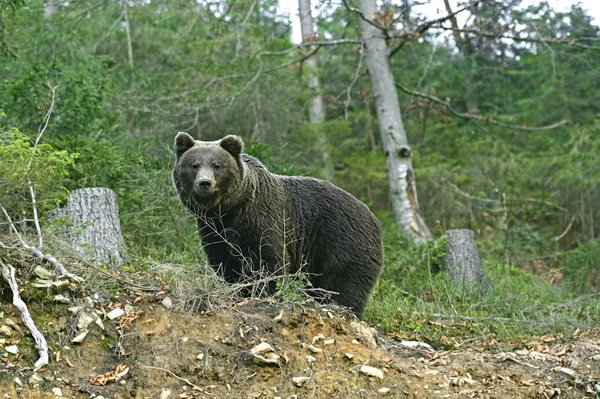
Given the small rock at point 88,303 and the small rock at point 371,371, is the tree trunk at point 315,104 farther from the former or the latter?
the small rock at point 88,303

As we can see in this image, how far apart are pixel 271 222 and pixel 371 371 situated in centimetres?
205

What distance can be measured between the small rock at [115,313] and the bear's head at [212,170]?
148cm

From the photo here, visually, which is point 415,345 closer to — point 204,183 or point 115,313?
point 204,183

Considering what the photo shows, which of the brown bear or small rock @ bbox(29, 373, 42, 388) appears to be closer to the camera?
small rock @ bbox(29, 373, 42, 388)

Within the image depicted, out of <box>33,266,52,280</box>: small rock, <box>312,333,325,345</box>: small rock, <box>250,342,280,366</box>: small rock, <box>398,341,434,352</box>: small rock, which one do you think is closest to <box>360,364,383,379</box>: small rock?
<box>312,333,325,345</box>: small rock

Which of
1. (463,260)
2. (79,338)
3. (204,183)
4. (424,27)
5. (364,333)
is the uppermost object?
(424,27)

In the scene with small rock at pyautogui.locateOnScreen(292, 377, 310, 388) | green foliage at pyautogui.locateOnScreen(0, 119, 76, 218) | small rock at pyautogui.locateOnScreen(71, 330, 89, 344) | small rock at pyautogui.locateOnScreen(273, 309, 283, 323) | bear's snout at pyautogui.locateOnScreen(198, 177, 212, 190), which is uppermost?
green foliage at pyautogui.locateOnScreen(0, 119, 76, 218)

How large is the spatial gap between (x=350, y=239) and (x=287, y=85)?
11.1m

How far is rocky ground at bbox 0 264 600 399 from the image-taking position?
5285mm

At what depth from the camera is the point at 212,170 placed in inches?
277

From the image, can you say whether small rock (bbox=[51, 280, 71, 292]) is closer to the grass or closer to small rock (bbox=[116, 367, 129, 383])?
small rock (bbox=[116, 367, 129, 383])

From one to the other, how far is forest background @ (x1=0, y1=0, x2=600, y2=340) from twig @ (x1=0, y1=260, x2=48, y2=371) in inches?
31.0

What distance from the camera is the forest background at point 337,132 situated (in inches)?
352

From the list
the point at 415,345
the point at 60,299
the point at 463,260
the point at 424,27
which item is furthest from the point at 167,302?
the point at 424,27
